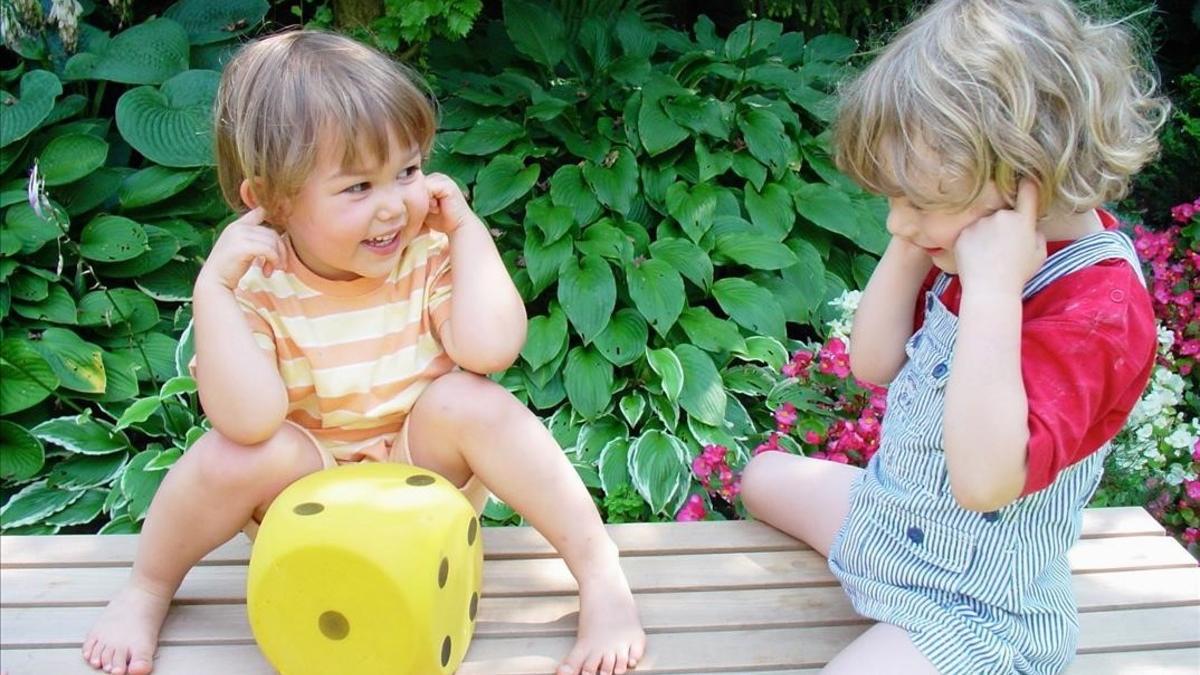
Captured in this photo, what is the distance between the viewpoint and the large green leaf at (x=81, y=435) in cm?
291

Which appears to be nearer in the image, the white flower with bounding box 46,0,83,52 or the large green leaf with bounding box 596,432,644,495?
the large green leaf with bounding box 596,432,644,495

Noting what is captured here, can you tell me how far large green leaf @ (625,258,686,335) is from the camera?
10.0 feet

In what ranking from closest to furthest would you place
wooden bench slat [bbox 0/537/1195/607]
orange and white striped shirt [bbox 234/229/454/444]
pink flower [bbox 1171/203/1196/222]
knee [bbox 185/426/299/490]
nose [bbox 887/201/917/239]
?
nose [bbox 887/201/917/239]
knee [bbox 185/426/299/490]
orange and white striped shirt [bbox 234/229/454/444]
wooden bench slat [bbox 0/537/1195/607]
pink flower [bbox 1171/203/1196/222]

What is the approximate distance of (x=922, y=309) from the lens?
1903mm

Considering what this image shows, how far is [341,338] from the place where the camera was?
1945 mm

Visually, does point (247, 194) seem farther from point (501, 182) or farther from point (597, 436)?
point (501, 182)

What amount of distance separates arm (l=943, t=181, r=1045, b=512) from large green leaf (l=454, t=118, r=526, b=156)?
2097 mm

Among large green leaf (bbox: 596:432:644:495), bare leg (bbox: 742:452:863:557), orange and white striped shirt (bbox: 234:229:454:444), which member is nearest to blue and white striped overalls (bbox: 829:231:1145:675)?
bare leg (bbox: 742:452:863:557)

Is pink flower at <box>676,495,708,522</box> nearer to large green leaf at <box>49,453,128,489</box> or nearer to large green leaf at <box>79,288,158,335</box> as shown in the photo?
large green leaf at <box>49,453,128,489</box>

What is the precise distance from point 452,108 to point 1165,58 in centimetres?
256

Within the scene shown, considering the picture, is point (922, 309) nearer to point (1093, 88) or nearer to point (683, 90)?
point (1093, 88)

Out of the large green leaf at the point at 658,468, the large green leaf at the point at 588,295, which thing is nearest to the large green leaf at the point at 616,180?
the large green leaf at the point at 588,295

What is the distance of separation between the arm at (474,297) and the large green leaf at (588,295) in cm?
107

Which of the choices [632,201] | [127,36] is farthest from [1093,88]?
[127,36]
